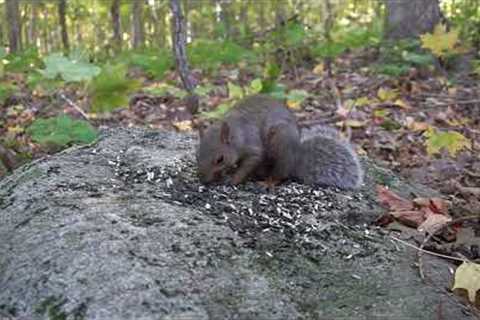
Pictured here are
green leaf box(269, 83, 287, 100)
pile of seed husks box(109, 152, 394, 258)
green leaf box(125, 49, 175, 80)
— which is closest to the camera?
pile of seed husks box(109, 152, 394, 258)

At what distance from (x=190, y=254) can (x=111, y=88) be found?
205cm

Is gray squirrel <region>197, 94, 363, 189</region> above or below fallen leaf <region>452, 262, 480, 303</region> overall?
above

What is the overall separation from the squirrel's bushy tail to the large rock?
187 mm

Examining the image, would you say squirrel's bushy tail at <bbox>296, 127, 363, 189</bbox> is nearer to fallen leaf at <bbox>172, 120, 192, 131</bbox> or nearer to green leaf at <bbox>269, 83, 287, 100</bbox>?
green leaf at <bbox>269, 83, 287, 100</bbox>

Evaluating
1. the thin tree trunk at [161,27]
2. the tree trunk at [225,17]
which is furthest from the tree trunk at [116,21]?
the thin tree trunk at [161,27]

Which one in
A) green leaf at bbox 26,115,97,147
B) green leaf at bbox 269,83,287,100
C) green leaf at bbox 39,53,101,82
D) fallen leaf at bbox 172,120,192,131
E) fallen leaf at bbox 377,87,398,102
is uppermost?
green leaf at bbox 39,53,101,82

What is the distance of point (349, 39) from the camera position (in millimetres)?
10734

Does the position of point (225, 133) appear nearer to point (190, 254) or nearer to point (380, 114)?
point (190, 254)

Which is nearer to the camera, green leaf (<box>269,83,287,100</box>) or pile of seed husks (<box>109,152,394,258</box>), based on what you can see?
pile of seed husks (<box>109,152,394,258</box>)

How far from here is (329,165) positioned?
3191mm

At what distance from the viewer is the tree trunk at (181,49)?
18.3ft

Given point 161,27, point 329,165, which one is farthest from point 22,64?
point 161,27

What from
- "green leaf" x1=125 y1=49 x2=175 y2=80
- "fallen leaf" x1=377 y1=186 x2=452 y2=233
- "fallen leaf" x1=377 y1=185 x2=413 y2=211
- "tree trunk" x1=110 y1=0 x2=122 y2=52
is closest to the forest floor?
"fallen leaf" x1=377 y1=186 x2=452 y2=233

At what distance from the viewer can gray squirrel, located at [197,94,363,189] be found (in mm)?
3180
